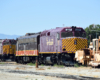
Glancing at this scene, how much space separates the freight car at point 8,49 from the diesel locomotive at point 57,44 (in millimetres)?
13249

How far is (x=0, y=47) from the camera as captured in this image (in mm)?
51000

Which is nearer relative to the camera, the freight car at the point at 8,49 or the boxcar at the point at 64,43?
the boxcar at the point at 64,43

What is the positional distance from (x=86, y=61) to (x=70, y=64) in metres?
5.69

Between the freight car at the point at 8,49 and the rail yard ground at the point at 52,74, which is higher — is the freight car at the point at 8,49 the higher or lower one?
the higher one

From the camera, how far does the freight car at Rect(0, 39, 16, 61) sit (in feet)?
157

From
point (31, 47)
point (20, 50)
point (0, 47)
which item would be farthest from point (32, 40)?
point (0, 47)

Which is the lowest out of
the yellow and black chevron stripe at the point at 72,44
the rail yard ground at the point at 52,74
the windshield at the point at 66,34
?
the rail yard ground at the point at 52,74

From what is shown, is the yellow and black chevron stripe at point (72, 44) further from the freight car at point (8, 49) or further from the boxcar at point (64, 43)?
the freight car at point (8, 49)

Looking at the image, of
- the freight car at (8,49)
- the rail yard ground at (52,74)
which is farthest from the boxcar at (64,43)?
the freight car at (8,49)

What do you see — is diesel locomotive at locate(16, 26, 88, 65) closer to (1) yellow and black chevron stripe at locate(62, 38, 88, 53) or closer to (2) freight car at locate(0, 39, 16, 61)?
(1) yellow and black chevron stripe at locate(62, 38, 88, 53)

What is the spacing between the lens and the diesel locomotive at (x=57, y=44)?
2758cm

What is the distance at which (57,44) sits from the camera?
2864 cm

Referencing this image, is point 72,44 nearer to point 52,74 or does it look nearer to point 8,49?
point 52,74

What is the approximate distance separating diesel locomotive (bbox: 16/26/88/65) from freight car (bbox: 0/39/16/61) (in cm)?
1325
